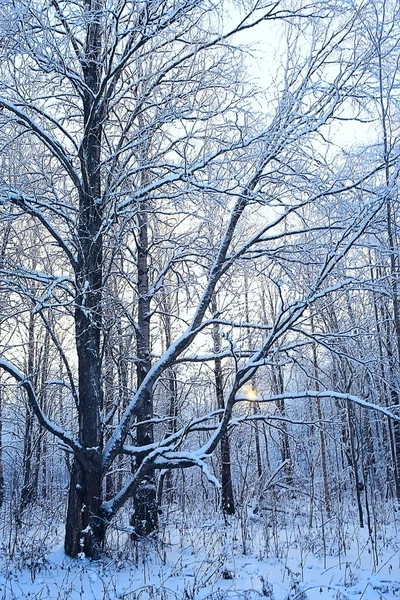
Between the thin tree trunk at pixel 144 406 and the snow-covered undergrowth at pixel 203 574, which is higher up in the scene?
the thin tree trunk at pixel 144 406

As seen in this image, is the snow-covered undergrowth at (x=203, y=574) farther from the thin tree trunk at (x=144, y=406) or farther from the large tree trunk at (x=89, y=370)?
the thin tree trunk at (x=144, y=406)

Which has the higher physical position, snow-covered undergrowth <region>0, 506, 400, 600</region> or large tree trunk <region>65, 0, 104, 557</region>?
large tree trunk <region>65, 0, 104, 557</region>

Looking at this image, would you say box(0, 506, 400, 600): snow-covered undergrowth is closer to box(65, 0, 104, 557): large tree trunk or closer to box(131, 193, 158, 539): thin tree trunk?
box(65, 0, 104, 557): large tree trunk

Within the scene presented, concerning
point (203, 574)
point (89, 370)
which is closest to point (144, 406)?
point (89, 370)

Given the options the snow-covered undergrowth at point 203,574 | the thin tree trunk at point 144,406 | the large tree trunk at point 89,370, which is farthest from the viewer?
the thin tree trunk at point 144,406

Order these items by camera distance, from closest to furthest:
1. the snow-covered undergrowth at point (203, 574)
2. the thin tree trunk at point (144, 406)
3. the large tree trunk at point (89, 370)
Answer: the snow-covered undergrowth at point (203, 574), the large tree trunk at point (89, 370), the thin tree trunk at point (144, 406)

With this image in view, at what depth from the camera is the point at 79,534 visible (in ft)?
17.9

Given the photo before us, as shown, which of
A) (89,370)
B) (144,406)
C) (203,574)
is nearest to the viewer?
(203,574)

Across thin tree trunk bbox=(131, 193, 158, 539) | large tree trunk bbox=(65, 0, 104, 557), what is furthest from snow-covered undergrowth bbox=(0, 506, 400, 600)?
thin tree trunk bbox=(131, 193, 158, 539)

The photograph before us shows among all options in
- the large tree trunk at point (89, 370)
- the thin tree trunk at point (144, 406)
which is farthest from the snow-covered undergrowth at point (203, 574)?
the thin tree trunk at point (144, 406)

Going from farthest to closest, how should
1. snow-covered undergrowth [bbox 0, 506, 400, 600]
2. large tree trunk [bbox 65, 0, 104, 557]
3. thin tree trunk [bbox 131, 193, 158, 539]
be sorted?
thin tree trunk [bbox 131, 193, 158, 539], large tree trunk [bbox 65, 0, 104, 557], snow-covered undergrowth [bbox 0, 506, 400, 600]

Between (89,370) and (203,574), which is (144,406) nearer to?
(89,370)

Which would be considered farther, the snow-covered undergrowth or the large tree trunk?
the large tree trunk

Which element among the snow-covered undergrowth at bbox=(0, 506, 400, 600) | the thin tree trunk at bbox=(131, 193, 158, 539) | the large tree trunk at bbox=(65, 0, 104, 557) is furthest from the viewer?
the thin tree trunk at bbox=(131, 193, 158, 539)
